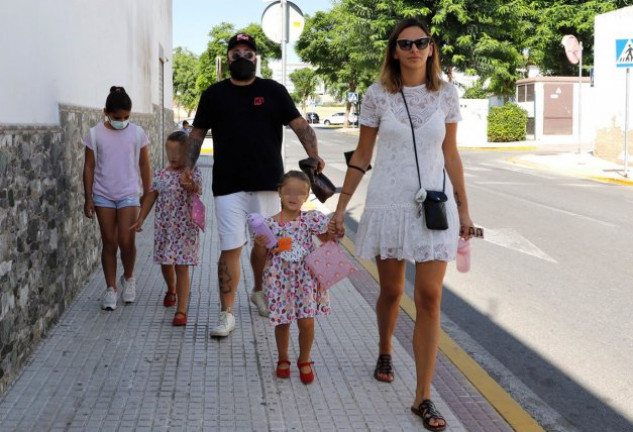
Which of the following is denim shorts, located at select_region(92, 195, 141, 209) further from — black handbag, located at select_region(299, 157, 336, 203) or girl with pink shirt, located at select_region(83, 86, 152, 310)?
black handbag, located at select_region(299, 157, 336, 203)

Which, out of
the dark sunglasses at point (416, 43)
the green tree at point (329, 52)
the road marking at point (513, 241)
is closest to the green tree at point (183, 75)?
the green tree at point (329, 52)

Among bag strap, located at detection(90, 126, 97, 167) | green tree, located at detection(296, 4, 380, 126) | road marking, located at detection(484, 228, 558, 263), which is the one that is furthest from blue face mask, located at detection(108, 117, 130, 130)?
green tree, located at detection(296, 4, 380, 126)

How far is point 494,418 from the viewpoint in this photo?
407 cm

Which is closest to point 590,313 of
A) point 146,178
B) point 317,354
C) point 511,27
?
point 317,354

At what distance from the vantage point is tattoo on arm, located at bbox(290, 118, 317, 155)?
5.18m

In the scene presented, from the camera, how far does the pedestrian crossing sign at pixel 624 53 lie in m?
16.9

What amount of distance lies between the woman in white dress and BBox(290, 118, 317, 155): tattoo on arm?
3.32ft

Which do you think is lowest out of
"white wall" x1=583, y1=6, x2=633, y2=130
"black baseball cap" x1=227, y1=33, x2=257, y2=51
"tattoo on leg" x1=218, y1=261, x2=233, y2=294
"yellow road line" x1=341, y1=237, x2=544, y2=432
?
"yellow road line" x1=341, y1=237, x2=544, y2=432

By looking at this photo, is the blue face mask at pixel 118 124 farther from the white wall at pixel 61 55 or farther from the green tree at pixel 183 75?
the green tree at pixel 183 75

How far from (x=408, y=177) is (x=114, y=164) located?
9.06 ft

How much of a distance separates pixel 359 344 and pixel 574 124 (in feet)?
117

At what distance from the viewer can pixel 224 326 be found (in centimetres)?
535

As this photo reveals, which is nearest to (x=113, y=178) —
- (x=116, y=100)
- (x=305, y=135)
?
(x=116, y=100)

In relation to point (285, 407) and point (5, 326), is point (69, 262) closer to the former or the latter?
point (5, 326)
